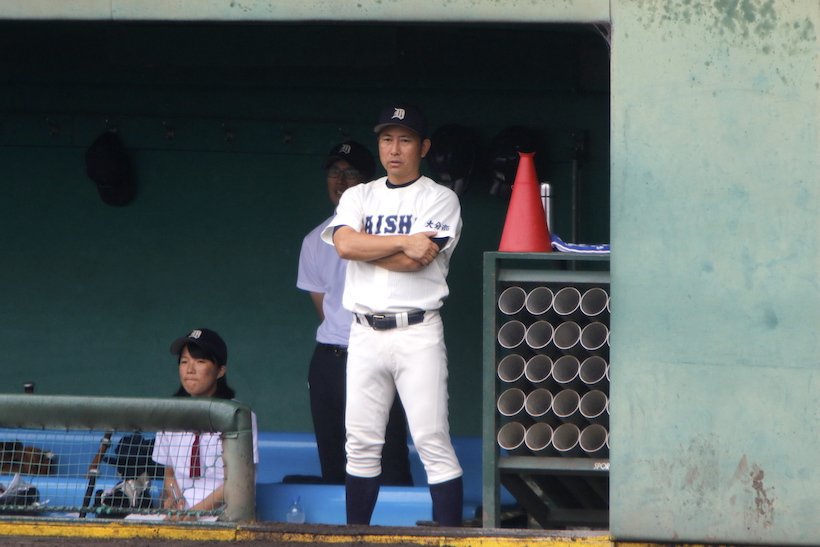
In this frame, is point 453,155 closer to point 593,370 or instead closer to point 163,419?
point 593,370

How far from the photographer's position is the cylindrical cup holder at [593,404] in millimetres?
3316

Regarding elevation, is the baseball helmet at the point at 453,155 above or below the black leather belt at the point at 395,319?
above

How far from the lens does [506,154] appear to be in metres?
4.81

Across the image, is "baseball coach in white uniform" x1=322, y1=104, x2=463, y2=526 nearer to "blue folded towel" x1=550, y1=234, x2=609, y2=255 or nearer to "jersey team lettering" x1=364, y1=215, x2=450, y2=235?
"jersey team lettering" x1=364, y1=215, x2=450, y2=235

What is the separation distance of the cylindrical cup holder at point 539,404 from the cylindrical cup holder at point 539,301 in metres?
0.27

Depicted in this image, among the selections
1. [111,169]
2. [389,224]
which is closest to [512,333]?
[389,224]

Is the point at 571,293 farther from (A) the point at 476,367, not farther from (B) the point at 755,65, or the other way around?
(A) the point at 476,367

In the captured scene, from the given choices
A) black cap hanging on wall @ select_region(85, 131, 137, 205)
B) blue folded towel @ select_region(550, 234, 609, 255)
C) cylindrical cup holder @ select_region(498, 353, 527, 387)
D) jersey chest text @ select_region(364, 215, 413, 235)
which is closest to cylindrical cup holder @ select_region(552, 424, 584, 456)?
cylindrical cup holder @ select_region(498, 353, 527, 387)

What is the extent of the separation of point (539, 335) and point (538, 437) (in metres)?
0.33

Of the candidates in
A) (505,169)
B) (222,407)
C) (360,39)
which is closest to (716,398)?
(222,407)

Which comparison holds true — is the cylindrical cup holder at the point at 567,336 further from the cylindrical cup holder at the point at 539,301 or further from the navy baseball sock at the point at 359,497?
the navy baseball sock at the point at 359,497

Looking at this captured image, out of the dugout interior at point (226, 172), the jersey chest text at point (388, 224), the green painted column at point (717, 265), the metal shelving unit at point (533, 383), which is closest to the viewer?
the green painted column at point (717, 265)

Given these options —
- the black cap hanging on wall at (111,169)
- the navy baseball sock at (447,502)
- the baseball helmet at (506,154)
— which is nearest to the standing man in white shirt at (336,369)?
the baseball helmet at (506,154)

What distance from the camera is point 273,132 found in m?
5.23
